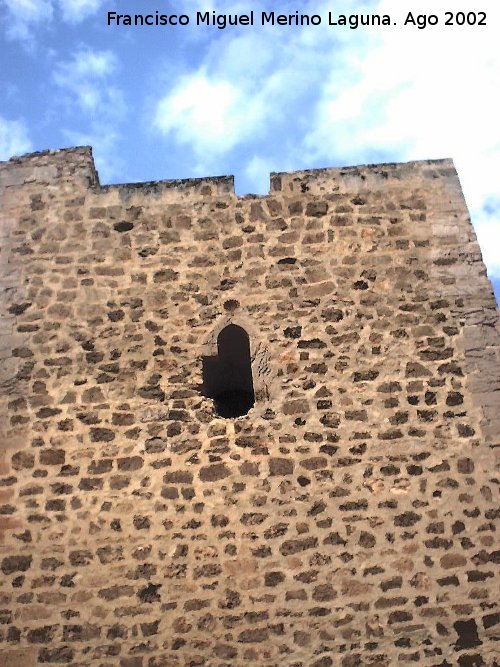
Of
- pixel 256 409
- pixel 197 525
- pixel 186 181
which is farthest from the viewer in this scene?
pixel 186 181

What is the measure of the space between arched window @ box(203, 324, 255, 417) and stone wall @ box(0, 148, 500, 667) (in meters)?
0.15

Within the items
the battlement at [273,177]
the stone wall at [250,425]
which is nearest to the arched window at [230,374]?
the stone wall at [250,425]

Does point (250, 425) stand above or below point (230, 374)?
below

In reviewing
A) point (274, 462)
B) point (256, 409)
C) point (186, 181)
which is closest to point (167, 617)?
point (274, 462)

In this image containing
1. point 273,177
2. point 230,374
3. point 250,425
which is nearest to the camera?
point 250,425

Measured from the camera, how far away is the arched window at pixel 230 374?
235 inches

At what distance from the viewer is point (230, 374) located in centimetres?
630

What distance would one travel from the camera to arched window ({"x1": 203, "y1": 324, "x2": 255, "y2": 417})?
19.6 ft

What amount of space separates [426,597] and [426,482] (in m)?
0.87

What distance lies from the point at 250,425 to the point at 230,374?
91cm

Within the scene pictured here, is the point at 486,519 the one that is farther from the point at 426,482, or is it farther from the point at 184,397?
the point at 184,397

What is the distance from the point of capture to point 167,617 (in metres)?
4.83

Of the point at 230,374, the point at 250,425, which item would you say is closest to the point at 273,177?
the point at 230,374

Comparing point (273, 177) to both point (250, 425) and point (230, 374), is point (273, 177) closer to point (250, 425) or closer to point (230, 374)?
point (230, 374)
